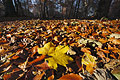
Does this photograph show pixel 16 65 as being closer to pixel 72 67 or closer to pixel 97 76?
pixel 72 67

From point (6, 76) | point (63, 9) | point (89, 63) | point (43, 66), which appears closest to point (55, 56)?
point (43, 66)

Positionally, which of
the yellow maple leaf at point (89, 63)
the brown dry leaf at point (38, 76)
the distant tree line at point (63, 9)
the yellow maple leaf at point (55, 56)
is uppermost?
the distant tree line at point (63, 9)

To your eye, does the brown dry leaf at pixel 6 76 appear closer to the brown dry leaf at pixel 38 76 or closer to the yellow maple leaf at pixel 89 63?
the brown dry leaf at pixel 38 76

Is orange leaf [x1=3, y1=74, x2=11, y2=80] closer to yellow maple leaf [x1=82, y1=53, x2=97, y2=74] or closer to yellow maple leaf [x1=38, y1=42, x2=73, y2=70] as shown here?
yellow maple leaf [x1=38, y1=42, x2=73, y2=70]

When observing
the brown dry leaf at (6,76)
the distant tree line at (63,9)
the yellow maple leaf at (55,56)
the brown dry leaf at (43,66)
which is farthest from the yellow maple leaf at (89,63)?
the distant tree line at (63,9)

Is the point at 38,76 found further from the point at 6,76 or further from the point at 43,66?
the point at 6,76

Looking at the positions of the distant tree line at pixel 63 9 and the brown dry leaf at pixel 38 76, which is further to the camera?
the distant tree line at pixel 63 9

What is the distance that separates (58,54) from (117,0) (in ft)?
65.4

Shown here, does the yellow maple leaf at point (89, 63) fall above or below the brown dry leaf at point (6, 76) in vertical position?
above

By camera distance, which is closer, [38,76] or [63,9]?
[38,76]

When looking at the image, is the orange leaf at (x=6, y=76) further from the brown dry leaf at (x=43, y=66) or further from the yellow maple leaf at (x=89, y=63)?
the yellow maple leaf at (x=89, y=63)

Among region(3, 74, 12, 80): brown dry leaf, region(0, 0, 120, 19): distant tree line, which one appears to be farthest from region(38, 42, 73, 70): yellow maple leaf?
region(0, 0, 120, 19): distant tree line

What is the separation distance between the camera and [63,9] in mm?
20484

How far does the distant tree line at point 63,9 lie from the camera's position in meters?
4.24
